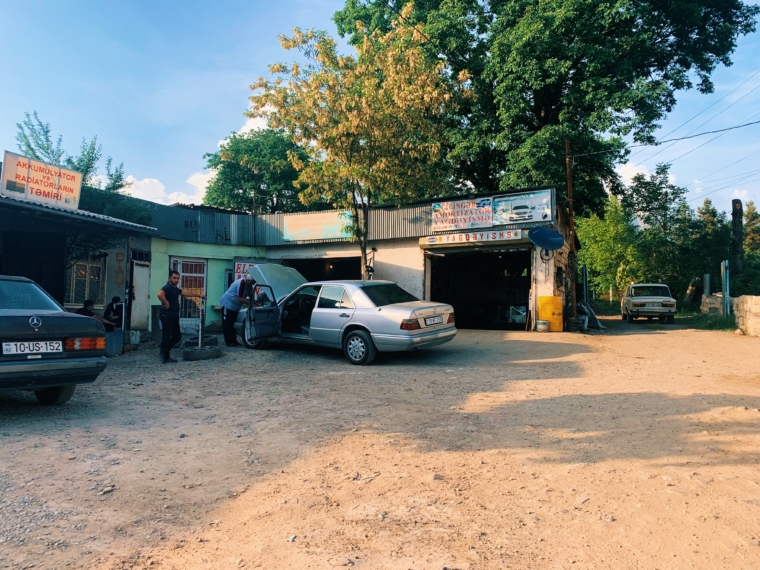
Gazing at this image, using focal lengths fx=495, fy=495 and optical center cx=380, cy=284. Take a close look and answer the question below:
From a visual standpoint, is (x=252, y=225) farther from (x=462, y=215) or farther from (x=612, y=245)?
(x=612, y=245)

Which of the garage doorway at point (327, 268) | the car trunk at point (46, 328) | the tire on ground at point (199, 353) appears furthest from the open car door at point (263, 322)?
the garage doorway at point (327, 268)

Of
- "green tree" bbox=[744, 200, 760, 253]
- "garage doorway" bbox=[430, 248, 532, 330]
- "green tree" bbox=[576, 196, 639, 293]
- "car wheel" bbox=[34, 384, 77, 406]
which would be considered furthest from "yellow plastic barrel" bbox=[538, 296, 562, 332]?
"green tree" bbox=[744, 200, 760, 253]

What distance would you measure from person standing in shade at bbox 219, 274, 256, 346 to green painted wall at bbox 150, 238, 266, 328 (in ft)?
22.1

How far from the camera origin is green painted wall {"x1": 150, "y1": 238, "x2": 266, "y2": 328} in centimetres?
1670

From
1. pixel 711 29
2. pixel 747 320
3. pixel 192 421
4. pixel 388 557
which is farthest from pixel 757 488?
pixel 711 29

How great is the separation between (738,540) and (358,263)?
59.9 feet

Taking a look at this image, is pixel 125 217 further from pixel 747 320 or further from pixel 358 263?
pixel 747 320

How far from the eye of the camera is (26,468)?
3.76 m

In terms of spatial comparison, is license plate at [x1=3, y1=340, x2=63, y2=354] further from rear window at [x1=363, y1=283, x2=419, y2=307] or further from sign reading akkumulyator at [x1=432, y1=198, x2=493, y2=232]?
sign reading akkumulyator at [x1=432, y1=198, x2=493, y2=232]

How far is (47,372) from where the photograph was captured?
491 cm

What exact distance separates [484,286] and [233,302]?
14.8 m

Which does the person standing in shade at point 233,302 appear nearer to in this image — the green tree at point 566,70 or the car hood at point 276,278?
the car hood at point 276,278

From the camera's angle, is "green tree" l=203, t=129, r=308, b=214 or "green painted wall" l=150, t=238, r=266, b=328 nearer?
"green painted wall" l=150, t=238, r=266, b=328

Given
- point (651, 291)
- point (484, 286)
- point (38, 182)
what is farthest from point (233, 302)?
point (651, 291)
